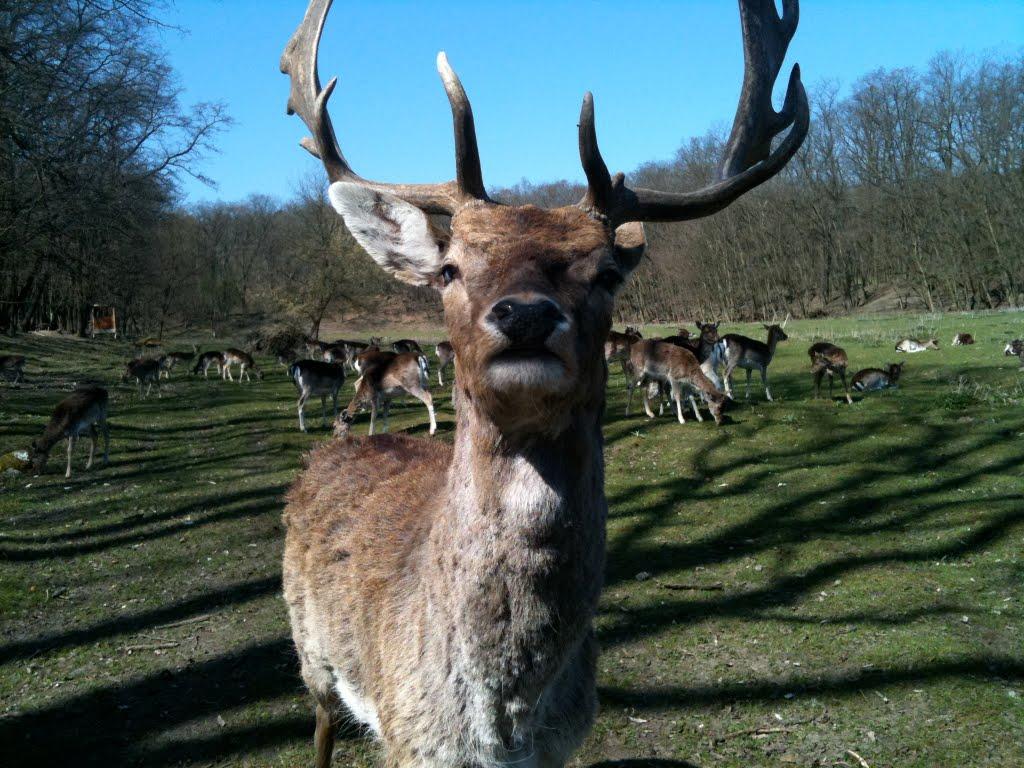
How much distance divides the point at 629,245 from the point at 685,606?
3.84m

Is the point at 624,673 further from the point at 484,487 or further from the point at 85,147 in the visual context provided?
the point at 85,147

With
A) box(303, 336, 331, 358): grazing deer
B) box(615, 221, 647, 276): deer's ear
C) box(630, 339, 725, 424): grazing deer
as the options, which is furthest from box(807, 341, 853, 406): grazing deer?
box(303, 336, 331, 358): grazing deer

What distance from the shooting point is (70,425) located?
12055 mm

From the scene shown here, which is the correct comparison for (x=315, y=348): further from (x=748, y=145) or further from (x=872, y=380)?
(x=748, y=145)

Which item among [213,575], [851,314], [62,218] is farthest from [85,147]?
[851,314]

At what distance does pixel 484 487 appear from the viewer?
2.42 metres

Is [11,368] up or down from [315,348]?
down

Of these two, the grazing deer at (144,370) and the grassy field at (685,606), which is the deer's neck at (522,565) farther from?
the grazing deer at (144,370)

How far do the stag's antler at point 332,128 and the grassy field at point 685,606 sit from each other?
3211mm

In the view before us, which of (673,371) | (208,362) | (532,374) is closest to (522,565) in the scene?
(532,374)

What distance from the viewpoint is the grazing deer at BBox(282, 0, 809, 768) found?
2246mm

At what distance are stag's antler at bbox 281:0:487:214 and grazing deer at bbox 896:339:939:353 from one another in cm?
2312

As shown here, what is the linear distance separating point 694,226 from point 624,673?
46048mm

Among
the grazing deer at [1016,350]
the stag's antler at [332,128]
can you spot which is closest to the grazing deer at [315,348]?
the grazing deer at [1016,350]
